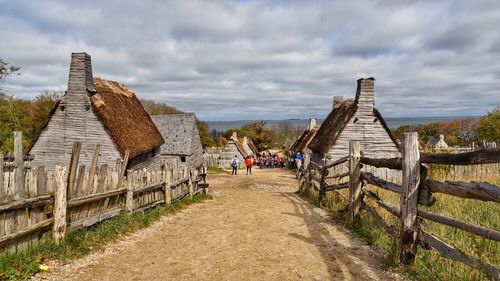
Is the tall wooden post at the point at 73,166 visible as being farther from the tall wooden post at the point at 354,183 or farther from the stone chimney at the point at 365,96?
the stone chimney at the point at 365,96

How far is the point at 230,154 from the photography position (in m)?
50.2

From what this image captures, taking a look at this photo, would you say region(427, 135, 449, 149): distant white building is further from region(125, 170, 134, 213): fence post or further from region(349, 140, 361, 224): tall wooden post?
region(125, 170, 134, 213): fence post

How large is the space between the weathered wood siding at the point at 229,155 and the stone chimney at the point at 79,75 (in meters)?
31.2

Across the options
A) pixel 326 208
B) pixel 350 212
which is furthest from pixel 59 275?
pixel 326 208

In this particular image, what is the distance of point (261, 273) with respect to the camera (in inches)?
219

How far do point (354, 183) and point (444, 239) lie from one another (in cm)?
278

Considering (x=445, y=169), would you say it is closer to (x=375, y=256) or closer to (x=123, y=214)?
(x=375, y=256)

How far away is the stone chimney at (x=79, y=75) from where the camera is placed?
1934cm

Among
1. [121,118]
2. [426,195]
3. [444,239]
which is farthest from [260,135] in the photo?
[426,195]

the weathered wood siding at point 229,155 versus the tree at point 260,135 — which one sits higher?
the tree at point 260,135

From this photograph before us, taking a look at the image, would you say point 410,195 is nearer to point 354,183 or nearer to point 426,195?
point 426,195

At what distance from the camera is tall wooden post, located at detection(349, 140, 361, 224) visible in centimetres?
843

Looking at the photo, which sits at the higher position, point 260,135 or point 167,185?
point 260,135

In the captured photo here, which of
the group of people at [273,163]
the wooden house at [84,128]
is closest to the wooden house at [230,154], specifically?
the group of people at [273,163]
